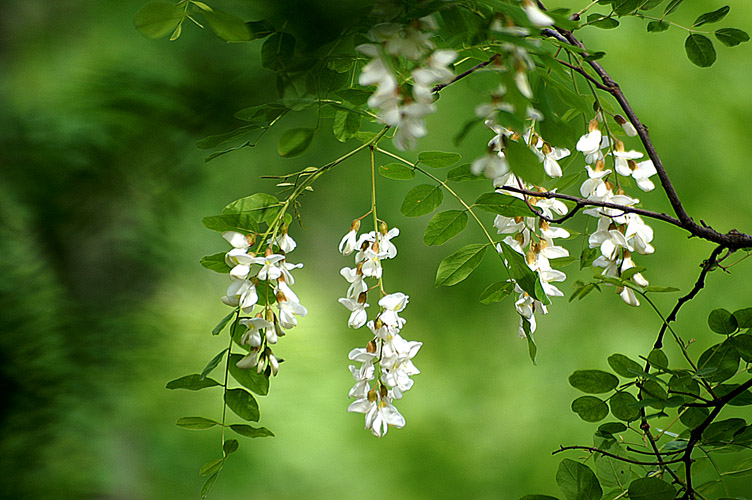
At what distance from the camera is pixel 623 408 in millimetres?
429

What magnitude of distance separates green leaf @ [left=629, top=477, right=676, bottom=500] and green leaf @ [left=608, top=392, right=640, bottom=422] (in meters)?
0.05

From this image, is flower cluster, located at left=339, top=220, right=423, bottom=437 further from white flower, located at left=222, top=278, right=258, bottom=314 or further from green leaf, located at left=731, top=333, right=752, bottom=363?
green leaf, located at left=731, top=333, right=752, bottom=363

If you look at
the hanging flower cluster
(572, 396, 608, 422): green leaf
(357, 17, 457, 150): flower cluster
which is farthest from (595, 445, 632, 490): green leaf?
(357, 17, 457, 150): flower cluster

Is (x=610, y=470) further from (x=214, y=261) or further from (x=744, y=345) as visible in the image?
(x=214, y=261)

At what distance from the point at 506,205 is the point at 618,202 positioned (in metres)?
0.07

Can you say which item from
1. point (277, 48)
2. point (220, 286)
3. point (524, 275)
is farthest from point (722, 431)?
point (220, 286)

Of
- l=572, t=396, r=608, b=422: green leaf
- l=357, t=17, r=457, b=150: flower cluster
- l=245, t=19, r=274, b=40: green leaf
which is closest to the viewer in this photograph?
l=357, t=17, r=457, b=150: flower cluster

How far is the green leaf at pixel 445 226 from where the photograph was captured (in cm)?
45

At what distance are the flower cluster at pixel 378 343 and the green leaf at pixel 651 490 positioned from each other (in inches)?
6.3

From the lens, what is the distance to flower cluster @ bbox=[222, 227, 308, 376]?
37 cm

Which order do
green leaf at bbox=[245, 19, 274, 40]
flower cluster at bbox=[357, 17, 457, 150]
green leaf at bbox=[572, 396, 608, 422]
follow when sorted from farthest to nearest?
green leaf at bbox=[572, 396, 608, 422], green leaf at bbox=[245, 19, 274, 40], flower cluster at bbox=[357, 17, 457, 150]

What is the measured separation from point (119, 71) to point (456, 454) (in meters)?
0.98

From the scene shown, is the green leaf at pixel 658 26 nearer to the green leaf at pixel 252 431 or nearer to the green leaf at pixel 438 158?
the green leaf at pixel 438 158

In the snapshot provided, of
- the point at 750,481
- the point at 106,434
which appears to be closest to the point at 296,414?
the point at 106,434
